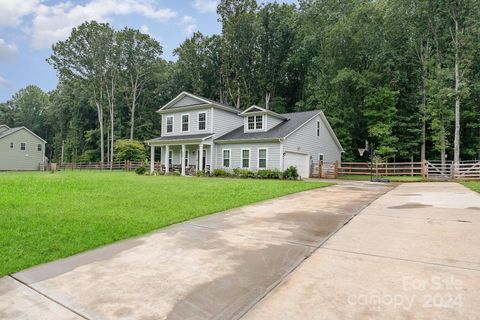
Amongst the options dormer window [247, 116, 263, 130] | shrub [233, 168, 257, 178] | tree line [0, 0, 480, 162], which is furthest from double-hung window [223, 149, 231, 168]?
tree line [0, 0, 480, 162]

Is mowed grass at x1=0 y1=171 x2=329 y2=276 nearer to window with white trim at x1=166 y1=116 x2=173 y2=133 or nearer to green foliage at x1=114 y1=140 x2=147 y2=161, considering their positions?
window with white trim at x1=166 y1=116 x2=173 y2=133

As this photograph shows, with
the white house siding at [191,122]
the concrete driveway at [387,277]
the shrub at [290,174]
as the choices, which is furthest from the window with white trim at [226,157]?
the concrete driveway at [387,277]

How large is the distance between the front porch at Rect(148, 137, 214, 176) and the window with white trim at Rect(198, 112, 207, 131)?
140cm

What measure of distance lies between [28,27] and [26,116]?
48.1 m

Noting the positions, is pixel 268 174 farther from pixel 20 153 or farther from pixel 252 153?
pixel 20 153

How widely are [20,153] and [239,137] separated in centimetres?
3071

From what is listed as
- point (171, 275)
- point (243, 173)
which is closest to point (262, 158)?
point (243, 173)

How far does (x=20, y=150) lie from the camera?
37.2 meters

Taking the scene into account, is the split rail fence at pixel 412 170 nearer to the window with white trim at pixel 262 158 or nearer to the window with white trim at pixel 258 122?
the window with white trim at pixel 262 158

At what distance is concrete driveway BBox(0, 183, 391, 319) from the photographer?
267 cm

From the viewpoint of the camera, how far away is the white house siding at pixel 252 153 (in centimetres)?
1995

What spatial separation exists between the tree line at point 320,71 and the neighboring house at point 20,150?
579 cm

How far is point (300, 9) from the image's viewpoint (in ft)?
120

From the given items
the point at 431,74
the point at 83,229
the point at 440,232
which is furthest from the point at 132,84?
the point at 440,232
